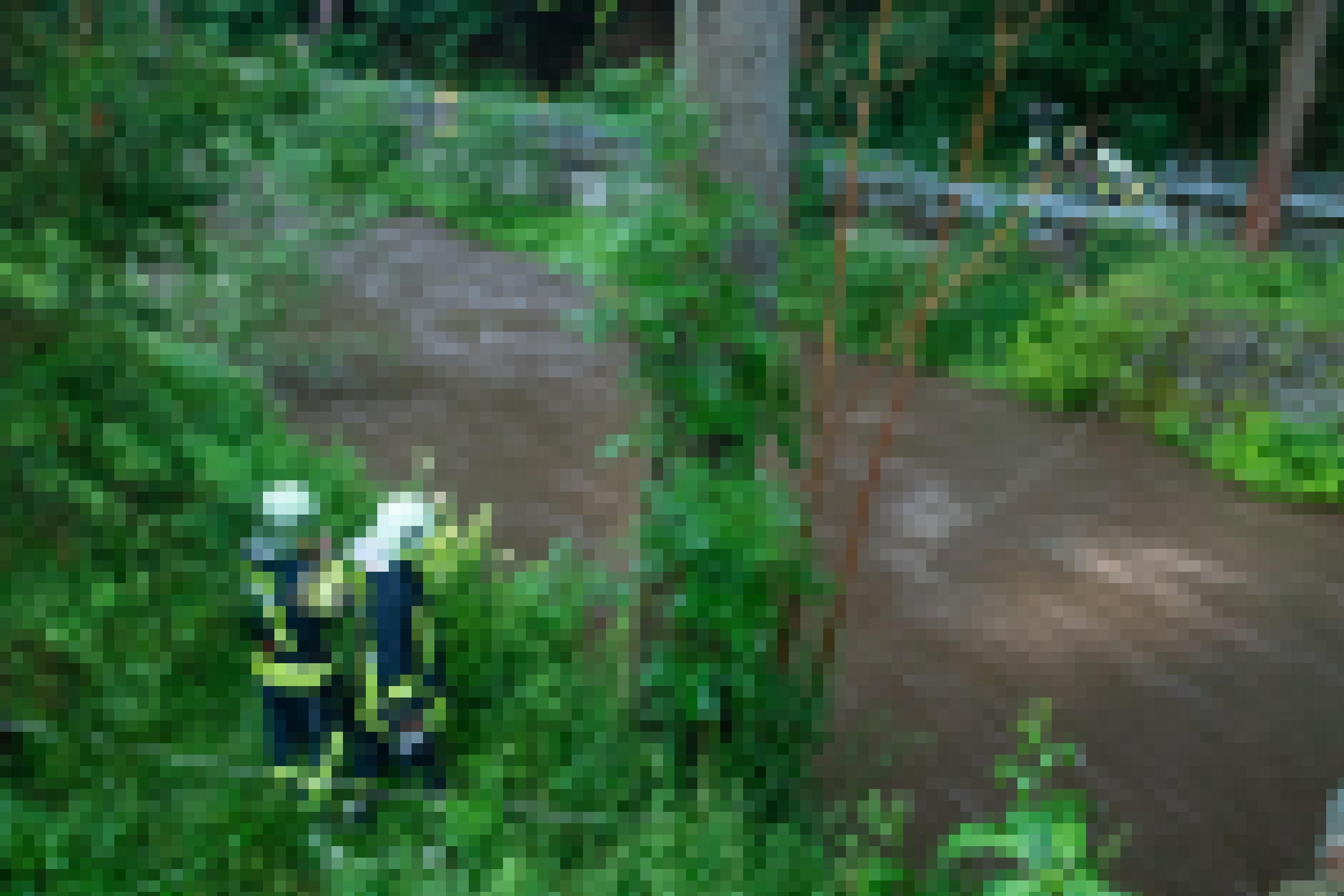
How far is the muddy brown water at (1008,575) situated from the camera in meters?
4.56

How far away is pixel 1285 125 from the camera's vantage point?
810 cm

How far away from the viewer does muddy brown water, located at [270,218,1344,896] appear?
4559 millimetres

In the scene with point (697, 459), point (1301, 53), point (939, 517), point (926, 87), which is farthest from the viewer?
point (926, 87)

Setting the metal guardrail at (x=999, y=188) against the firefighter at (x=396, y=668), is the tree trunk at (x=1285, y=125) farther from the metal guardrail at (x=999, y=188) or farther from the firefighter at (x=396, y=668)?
the firefighter at (x=396, y=668)

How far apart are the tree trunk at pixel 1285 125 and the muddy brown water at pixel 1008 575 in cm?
210

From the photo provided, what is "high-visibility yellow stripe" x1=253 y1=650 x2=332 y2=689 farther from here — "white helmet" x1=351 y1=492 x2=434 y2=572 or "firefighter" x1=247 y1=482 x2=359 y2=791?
"white helmet" x1=351 y1=492 x2=434 y2=572

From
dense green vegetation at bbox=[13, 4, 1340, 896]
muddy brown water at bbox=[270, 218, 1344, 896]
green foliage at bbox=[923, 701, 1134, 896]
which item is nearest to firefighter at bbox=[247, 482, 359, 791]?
dense green vegetation at bbox=[13, 4, 1340, 896]

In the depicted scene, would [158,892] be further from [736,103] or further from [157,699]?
[736,103]

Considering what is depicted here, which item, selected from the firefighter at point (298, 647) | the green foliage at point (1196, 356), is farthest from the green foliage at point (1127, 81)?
the firefighter at point (298, 647)

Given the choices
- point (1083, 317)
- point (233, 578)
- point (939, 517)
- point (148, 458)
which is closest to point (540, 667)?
point (233, 578)

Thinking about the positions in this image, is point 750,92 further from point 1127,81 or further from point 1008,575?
point 1127,81

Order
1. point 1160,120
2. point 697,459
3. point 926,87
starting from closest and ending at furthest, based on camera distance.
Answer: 1. point 697,459
2. point 1160,120
3. point 926,87

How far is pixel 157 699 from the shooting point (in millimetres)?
4305

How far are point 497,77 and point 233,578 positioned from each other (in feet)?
41.1
